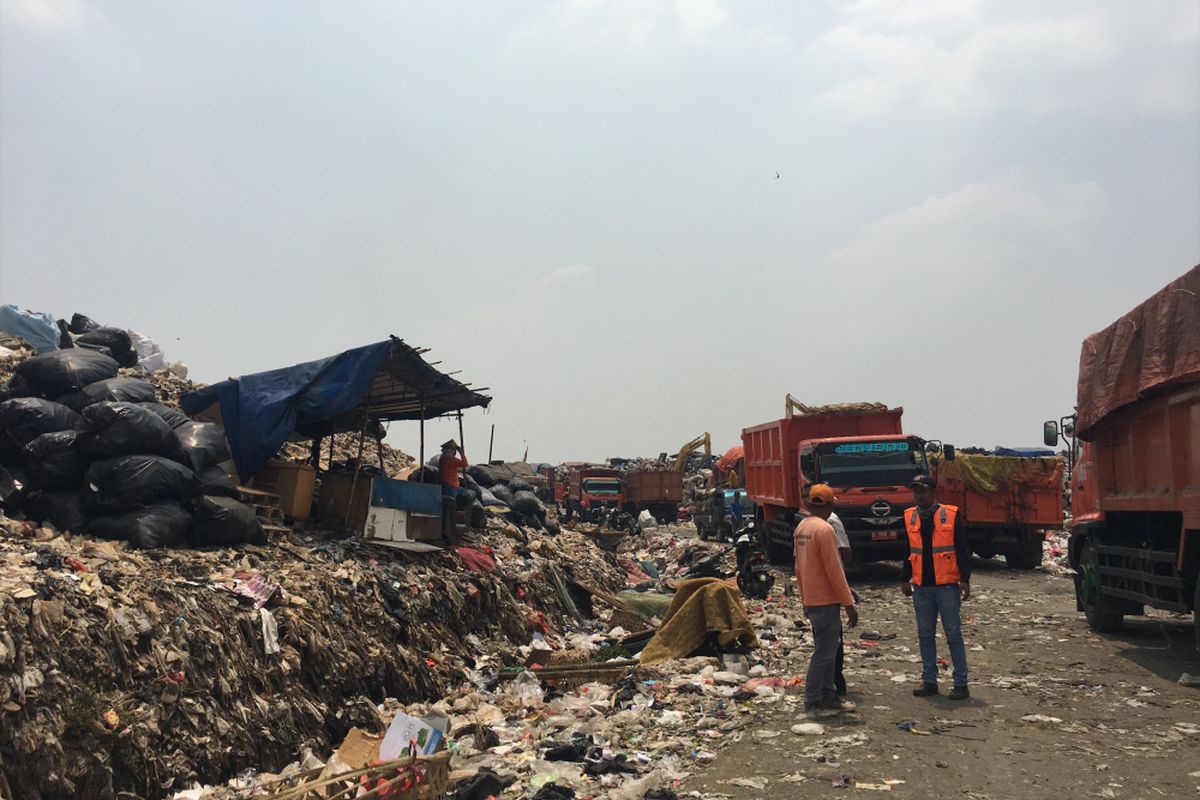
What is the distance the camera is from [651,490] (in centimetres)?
2994

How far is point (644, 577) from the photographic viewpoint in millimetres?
16656

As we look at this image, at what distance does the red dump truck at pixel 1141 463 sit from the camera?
6391mm

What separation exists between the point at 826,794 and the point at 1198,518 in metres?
3.94

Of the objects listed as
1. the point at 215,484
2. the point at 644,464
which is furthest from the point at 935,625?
the point at 644,464

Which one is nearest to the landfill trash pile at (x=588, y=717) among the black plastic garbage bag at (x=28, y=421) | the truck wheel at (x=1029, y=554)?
the black plastic garbage bag at (x=28, y=421)

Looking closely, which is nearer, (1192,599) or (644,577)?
(1192,599)

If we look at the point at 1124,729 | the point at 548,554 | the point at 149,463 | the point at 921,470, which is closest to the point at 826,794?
the point at 1124,729

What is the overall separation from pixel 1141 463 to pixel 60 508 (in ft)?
32.4

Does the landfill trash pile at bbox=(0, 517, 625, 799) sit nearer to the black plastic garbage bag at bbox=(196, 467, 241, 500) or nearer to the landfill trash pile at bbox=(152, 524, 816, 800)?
the landfill trash pile at bbox=(152, 524, 816, 800)

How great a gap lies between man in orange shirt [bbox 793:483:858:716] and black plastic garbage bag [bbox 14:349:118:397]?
780 centimetres

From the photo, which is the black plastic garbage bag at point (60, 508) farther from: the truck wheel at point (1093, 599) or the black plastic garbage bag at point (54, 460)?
the truck wheel at point (1093, 599)

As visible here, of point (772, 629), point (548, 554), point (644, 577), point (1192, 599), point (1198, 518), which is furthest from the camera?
point (644, 577)

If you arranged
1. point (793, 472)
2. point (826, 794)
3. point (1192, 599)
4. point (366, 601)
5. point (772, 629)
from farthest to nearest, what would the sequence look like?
point (793, 472)
point (772, 629)
point (366, 601)
point (1192, 599)
point (826, 794)

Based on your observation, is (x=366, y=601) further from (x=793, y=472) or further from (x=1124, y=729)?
(x=793, y=472)
